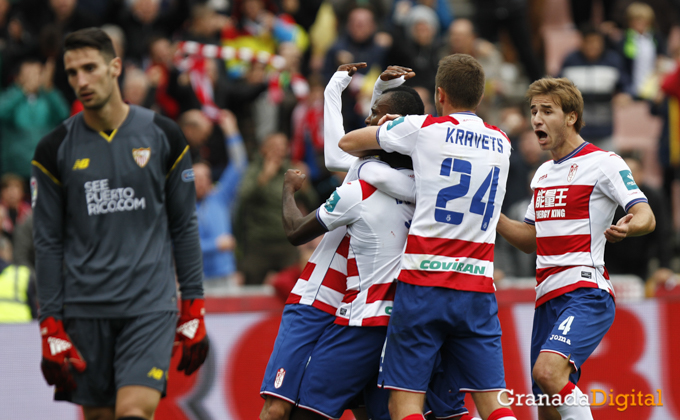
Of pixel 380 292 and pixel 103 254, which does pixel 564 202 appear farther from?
pixel 103 254

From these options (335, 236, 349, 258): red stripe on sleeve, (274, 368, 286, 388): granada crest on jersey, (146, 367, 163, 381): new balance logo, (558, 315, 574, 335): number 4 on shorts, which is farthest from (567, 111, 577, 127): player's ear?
(146, 367, 163, 381): new balance logo

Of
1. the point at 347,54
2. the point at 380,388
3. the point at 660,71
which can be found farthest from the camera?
the point at 660,71

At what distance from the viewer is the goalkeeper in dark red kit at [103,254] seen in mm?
5191

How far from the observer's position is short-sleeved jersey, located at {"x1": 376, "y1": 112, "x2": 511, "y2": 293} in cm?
507

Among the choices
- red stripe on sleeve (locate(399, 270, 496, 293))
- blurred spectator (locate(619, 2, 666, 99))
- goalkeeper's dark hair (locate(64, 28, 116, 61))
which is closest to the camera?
red stripe on sleeve (locate(399, 270, 496, 293))

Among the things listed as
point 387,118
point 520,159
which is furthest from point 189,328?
point 520,159

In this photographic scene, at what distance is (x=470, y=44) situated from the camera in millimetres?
12734

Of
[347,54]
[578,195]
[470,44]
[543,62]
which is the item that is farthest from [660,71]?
[578,195]

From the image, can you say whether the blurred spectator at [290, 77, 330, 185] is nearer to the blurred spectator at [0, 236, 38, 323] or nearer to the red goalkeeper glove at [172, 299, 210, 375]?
the blurred spectator at [0, 236, 38, 323]

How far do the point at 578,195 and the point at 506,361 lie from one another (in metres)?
3.12

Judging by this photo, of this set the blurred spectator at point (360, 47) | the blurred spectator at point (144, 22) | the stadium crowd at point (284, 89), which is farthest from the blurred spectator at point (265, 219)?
the blurred spectator at point (144, 22)

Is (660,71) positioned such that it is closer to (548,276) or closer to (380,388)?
(548,276)

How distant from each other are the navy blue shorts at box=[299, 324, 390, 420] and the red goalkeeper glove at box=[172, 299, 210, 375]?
0.70 m

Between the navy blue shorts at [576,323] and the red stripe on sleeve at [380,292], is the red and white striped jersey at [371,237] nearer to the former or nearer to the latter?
the red stripe on sleeve at [380,292]
